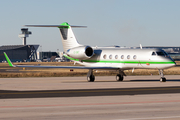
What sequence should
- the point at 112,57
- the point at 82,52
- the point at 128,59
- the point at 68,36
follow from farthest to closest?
the point at 68,36
the point at 82,52
the point at 112,57
the point at 128,59

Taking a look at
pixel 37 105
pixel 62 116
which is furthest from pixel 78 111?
pixel 37 105

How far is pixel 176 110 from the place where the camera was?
12.9 m

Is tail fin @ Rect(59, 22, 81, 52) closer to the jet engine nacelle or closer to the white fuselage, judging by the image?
the jet engine nacelle

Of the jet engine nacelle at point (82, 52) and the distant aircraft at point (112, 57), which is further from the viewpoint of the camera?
the jet engine nacelle at point (82, 52)

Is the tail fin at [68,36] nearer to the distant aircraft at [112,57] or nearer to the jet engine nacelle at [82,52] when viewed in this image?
the distant aircraft at [112,57]

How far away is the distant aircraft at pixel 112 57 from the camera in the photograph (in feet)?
102

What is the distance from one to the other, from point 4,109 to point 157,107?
6.31 metres

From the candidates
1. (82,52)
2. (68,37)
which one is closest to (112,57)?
(82,52)

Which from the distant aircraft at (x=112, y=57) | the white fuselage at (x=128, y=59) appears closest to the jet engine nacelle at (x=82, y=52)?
the distant aircraft at (x=112, y=57)

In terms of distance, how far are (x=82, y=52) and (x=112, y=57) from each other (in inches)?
126

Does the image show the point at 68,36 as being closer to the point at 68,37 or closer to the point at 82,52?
the point at 68,37

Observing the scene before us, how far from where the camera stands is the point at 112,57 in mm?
34344

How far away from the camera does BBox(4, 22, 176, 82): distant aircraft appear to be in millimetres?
31188

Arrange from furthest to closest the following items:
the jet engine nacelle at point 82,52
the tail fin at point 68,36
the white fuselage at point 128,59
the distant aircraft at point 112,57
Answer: the tail fin at point 68,36, the jet engine nacelle at point 82,52, the distant aircraft at point 112,57, the white fuselage at point 128,59
